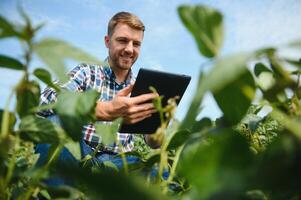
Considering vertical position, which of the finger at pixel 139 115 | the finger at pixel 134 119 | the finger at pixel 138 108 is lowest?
the finger at pixel 134 119

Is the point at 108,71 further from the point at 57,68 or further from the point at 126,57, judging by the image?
the point at 57,68

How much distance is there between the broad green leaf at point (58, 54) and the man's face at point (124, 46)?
2.42 metres

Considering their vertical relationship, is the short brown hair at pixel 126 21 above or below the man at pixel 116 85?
above

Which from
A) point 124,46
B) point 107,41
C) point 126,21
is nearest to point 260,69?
point 124,46

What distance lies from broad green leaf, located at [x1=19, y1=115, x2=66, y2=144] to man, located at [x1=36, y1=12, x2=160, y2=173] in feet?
2.40

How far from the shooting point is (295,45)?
310 millimetres

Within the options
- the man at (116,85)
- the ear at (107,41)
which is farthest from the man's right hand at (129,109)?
the ear at (107,41)

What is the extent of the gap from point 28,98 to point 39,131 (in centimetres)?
5

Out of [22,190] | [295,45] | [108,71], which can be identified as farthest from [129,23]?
[295,45]

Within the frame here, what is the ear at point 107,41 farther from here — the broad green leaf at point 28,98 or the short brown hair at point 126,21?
the broad green leaf at point 28,98

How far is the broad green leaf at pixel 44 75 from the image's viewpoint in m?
0.49

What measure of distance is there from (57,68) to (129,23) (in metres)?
2.68

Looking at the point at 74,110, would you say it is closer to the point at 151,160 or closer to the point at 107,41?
the point at 151,160

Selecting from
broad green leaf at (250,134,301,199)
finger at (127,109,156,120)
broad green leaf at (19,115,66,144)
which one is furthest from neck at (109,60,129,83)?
broad green leaf at (250,134,301,199)
